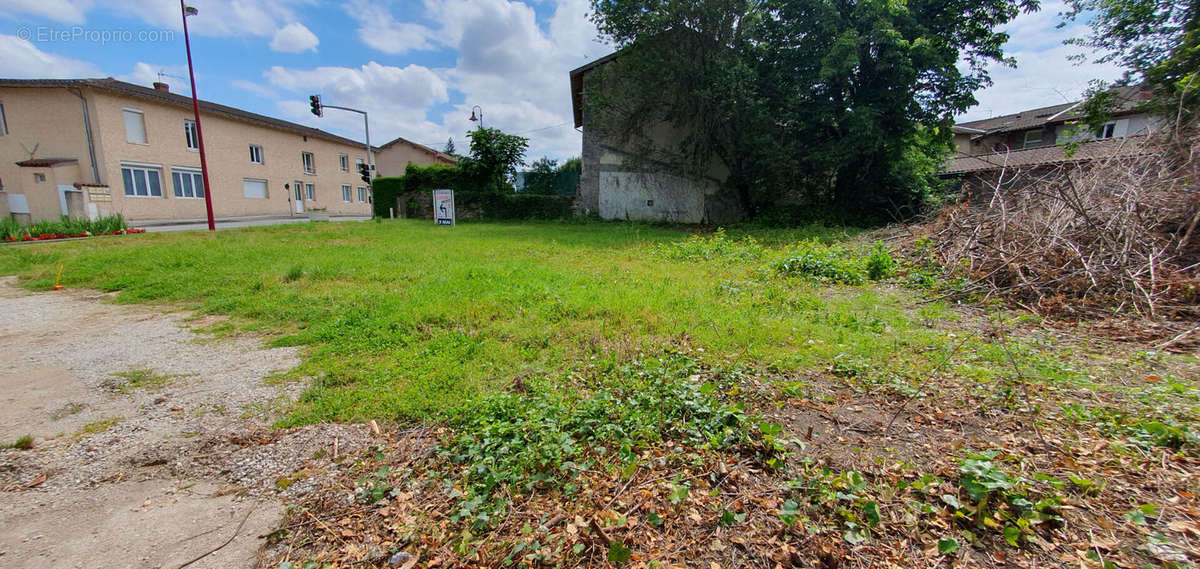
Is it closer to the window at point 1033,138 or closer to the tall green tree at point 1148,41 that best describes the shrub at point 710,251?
the tall green tree at point 1148,41

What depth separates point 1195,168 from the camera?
6.07 metres

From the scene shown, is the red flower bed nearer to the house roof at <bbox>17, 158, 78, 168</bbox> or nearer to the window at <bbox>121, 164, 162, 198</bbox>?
the house roof at <bbox>17, 158, 78, 168</bbox>

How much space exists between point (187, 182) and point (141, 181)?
227 cm

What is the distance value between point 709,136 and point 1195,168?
12.2 m

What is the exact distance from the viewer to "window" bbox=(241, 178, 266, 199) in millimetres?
27125

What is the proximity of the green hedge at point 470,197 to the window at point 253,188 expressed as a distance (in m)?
8.84

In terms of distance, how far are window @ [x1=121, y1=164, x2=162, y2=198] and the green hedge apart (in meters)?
9.64

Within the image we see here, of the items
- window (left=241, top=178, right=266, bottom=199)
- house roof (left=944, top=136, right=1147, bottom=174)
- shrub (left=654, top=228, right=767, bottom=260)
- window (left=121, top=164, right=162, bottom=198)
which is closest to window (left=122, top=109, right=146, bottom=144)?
window (left=121, top=164, right=162, bottom=198)

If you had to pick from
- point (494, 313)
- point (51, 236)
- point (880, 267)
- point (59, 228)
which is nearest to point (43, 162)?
point (59, 228)

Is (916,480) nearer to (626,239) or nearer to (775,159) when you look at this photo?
(626,239)

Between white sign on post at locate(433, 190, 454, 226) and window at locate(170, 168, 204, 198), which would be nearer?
white sign on post at locate(433, 190, 454, 226)

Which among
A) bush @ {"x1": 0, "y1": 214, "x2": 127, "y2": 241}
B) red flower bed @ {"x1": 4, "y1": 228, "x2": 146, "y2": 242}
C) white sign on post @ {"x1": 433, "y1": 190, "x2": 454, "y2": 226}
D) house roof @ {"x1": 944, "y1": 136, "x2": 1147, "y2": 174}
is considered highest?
house roof @ {"x1": 944, "y1": 136, "x2": 1147, "y2": 174}

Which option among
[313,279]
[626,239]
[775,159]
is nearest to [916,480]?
[313,279]

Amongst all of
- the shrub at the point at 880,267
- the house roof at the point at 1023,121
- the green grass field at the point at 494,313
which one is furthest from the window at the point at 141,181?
the house roof at the point at 1023,121
